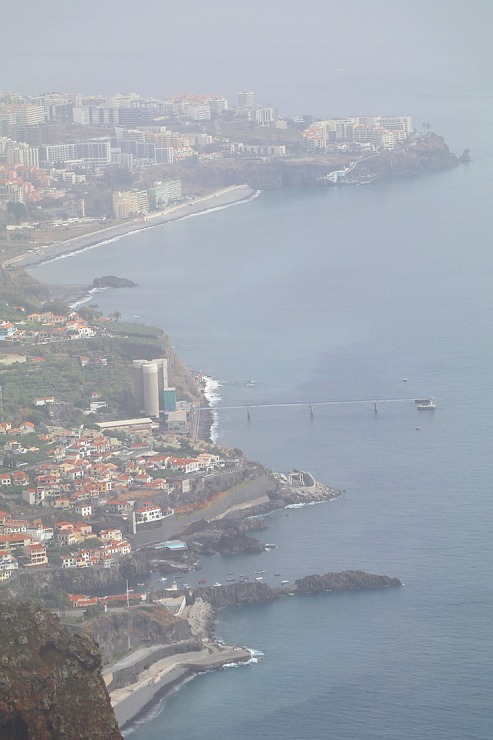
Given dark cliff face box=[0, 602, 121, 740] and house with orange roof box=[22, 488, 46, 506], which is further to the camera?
house with orange roof box=[22, 488, 46, 506]

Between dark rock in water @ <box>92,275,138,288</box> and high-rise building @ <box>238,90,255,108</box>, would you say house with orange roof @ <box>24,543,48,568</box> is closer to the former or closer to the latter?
dark rock in water @ <box>92,275,138,288</box>

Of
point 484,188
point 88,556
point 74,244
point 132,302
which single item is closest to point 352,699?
point 88,556

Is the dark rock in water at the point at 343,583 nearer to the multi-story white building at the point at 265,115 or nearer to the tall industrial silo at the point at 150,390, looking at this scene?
the tall industrial silo at the point at 150,390

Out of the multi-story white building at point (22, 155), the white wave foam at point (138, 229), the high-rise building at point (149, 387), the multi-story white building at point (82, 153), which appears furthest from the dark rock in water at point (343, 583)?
the multi-story white building at point (82, 153)

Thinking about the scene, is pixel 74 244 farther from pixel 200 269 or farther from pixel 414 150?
pixel 414 150

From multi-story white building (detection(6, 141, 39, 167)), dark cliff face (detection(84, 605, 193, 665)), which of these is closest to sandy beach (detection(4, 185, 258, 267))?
multi-story white building (detection(6, 141, 39, 167))
